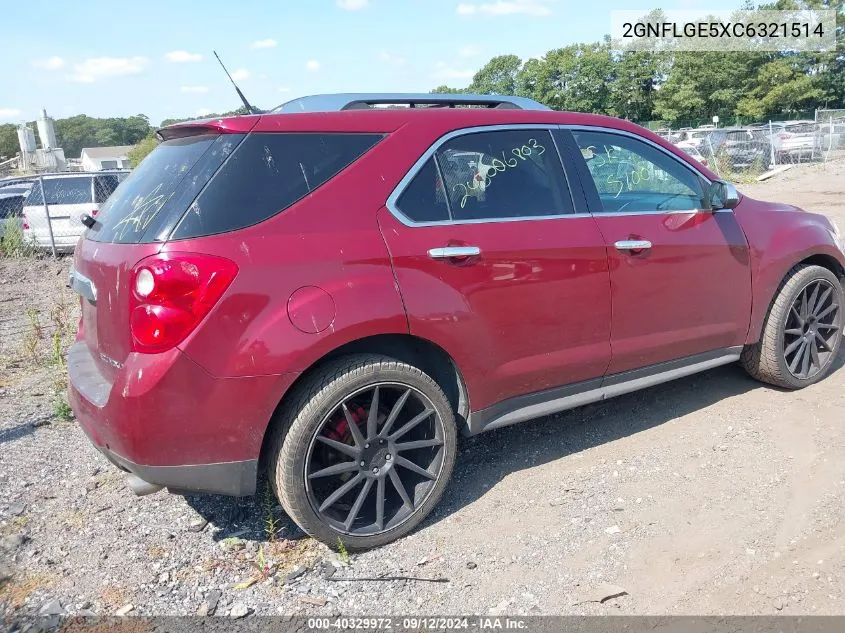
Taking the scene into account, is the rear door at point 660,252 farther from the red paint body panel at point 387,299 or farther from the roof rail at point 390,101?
the roof rail at point 390,101

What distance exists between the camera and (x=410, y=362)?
10.9 ft

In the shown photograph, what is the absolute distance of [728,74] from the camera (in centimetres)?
6206

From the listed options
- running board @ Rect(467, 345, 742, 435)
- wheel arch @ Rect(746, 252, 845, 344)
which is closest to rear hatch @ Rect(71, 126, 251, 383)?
running board @ Rect(467, 345, 742, 435)

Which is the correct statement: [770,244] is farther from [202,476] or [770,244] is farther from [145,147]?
[145,147]

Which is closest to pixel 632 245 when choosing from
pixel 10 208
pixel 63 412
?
Result: pixel 63 412

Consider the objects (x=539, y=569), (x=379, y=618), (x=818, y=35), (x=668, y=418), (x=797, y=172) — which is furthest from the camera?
(x=818, y=35)

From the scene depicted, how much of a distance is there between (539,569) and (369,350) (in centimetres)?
121

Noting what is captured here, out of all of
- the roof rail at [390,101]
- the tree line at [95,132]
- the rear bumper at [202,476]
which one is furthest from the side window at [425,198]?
the tree line at [95,132]

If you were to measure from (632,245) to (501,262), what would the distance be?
2.88 ft

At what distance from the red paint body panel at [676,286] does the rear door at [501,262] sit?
129mm

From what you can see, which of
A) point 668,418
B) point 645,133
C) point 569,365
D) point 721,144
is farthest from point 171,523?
point 721,144

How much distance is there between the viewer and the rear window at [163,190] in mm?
2852

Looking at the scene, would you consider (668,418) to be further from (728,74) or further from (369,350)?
(728,74)

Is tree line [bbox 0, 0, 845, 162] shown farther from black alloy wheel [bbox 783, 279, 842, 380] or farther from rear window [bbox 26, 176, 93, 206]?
black alloy wheel [bbox 783, 279, 842, 380]
